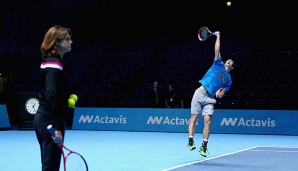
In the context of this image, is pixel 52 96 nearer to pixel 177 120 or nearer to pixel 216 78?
pixel 216 78

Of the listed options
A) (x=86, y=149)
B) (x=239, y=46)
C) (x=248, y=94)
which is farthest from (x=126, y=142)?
(x=239, y=46)

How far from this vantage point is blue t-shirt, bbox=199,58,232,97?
32.0 feet

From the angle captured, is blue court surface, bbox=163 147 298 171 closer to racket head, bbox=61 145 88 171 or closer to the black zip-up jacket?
racket head, bbox=61 145 88 171

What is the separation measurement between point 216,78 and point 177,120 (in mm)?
8250

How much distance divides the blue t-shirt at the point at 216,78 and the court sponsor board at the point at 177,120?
24.3 ft

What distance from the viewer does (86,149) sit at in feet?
38.3

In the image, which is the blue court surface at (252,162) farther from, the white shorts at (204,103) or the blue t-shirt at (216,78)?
the blue t-shirt at (216,78)

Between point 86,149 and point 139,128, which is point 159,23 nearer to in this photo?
point 139,128

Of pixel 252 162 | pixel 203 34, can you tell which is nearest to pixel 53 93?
pixel 252 162

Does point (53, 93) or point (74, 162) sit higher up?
point (53, 93)

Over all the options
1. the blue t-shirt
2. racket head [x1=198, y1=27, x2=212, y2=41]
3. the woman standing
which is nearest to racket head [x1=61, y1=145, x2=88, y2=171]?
the woman standing

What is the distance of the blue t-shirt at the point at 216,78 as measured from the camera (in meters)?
9.76

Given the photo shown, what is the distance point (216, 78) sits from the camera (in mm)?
9812

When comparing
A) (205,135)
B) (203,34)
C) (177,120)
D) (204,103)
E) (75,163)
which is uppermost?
(203,34)
